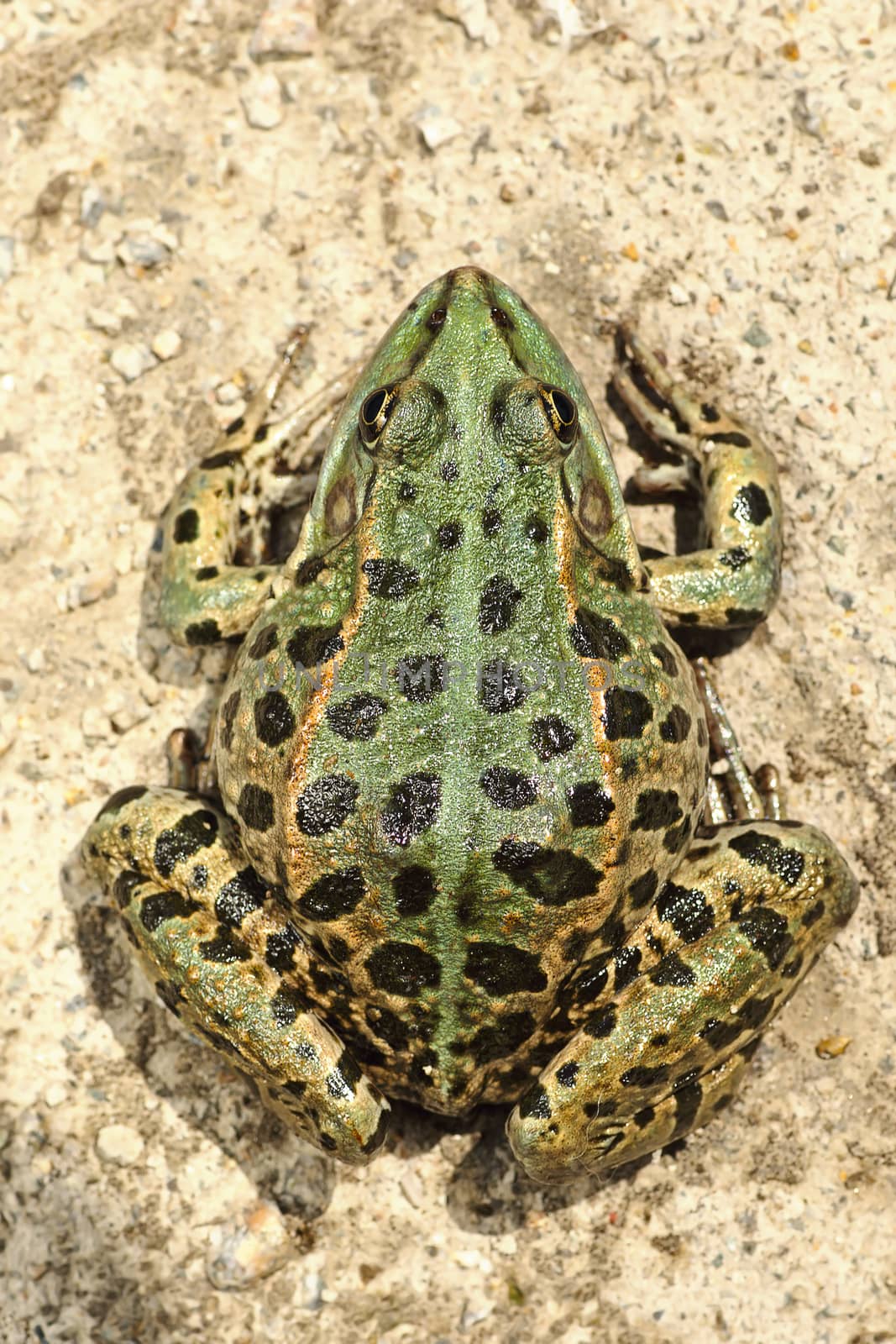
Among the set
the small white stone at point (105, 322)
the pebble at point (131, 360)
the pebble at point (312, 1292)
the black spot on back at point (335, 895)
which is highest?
the small white stone at point (105, 322)

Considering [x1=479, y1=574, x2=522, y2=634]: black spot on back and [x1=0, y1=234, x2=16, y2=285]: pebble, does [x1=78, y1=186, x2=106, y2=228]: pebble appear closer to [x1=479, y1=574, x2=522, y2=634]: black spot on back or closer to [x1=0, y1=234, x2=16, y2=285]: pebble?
[x1=0, y1=234, x2=16, y2=285]: pebble

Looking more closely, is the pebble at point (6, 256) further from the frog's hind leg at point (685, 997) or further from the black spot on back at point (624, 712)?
the frog's hind leg at point (685, 997)

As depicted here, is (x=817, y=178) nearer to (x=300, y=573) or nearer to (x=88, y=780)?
(x=300, y=573)

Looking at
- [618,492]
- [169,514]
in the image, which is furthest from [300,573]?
[618,492]

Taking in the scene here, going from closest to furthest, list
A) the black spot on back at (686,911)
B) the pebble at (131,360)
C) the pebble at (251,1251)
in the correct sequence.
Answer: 1. the black spot on back at (686,911)
2. the pebble at (251,1251)
3. the pebble at (131,360)

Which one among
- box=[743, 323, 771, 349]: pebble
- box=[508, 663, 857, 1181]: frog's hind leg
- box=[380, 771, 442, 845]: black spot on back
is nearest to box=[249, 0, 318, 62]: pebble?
box=[743, 323, 771, 349]: pebble

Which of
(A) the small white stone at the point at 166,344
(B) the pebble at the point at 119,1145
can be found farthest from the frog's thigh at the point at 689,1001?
(A) the small white stone at the point at 166,344
